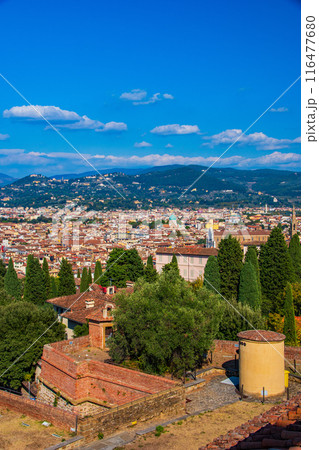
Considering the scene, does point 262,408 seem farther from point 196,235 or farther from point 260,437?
point 196,235

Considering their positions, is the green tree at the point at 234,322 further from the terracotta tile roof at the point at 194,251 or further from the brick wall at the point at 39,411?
the terracotta tile roof at the point at 194,251

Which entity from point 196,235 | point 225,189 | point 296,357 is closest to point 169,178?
point 225,189

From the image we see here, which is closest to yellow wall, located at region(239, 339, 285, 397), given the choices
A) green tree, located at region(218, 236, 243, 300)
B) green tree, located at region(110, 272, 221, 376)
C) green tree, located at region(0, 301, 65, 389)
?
green tree, located at region(110, 272, 221, 376)

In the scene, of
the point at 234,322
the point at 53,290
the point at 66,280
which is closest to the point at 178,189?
the point at 53,290

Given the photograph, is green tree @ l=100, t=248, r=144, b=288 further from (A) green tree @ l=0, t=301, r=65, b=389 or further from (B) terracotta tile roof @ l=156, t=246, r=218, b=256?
(A) green tree @ l=0, t=301, r=65, b=389

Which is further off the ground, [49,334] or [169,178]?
[169,178]

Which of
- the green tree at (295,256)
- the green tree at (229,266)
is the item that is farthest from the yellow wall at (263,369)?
the green tree at (295,256)
